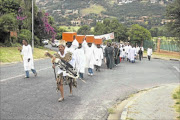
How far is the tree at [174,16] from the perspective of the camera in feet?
115

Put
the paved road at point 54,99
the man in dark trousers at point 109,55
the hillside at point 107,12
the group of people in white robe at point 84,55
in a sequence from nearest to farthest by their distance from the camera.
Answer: the paved road at point 54,99
the group of people in white robe at point 84,55
the man in dark trousers at point 109,55
the hillside at point 107,12

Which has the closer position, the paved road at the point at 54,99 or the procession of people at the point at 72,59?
the paved road at the point at 54,99

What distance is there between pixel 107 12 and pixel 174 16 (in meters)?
123

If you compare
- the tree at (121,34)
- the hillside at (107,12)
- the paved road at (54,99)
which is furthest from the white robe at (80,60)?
the hillside at (107,12)

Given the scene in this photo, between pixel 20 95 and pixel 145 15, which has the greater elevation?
pixel 145 15

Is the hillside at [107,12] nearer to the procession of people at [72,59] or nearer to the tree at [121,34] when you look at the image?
the tree at [121,34]

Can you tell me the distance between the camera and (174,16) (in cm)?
3628

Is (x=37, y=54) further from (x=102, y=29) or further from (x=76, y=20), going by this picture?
(x=76, y=20)

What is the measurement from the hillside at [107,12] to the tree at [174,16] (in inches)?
2973

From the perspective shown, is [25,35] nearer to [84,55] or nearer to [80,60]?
[84,55]

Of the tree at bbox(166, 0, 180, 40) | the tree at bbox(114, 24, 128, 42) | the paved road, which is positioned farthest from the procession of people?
the tree at bbox(114, 24, 128, 42)

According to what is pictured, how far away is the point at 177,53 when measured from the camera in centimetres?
4362

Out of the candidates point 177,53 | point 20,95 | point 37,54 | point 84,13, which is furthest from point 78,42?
point 84,13

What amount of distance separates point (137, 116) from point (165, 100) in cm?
228
